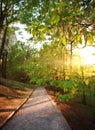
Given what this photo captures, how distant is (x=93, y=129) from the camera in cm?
1338

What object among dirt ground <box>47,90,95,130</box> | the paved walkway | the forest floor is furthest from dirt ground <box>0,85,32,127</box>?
dirt ground <box>47,90,95,130</box>

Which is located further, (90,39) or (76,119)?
(76,119)

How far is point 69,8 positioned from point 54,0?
1381mm

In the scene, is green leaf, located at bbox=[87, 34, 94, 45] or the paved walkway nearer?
green leaf, located at bbox=[87, 34, 94, 45]

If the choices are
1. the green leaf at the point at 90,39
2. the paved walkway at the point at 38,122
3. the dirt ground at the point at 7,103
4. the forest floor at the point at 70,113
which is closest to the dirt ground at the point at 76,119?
the forest floor at the point at 70,113

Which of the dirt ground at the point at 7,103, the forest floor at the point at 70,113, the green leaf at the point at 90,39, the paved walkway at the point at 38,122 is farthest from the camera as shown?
the forest floor at the point at 70,113

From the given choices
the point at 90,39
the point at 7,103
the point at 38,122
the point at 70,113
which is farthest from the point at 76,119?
the point at 90,39

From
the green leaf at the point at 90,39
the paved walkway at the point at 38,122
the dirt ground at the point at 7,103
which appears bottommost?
the paved walkway at the point at 38,122

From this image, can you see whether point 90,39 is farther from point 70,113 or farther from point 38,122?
point 70,113

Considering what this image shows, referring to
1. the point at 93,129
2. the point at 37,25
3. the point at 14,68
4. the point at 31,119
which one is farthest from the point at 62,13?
the point at 14,68

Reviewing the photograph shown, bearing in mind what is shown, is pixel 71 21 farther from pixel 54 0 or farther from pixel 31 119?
pixel 31 119

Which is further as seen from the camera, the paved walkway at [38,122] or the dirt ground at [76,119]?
the dirt ground at [76,119]

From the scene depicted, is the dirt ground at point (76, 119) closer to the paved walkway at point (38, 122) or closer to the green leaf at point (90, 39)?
the paved walkway at point (38, 122)

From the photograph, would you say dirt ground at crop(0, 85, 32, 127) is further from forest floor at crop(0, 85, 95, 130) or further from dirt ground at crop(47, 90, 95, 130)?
dirt ground at crop(47, 90, 95, 130)
